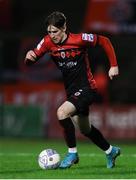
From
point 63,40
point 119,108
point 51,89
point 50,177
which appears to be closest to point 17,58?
point 51,89

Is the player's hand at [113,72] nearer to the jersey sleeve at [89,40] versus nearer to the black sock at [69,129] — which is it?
the jersey sleeve at [89,40]

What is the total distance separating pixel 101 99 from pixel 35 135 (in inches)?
71.0

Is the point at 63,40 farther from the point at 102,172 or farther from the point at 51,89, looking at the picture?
the point at 51,89

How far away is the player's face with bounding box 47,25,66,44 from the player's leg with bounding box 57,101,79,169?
85cm

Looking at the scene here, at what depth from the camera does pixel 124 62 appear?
71.1ft

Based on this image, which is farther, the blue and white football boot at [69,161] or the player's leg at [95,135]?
the player's leg at [95,135]

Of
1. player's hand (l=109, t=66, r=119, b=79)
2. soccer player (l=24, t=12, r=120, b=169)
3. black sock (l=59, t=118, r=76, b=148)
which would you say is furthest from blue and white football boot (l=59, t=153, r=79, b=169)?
player's hand (l=109, t=66, r=119, b=79)

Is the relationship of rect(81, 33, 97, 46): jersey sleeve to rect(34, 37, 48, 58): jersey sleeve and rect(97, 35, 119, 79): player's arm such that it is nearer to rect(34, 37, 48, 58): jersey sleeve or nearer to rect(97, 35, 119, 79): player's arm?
rect(97, 35, 119, 79): player's arm

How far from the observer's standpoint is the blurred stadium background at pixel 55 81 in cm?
2022

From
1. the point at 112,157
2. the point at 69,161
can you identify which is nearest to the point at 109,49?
the point at 112,157

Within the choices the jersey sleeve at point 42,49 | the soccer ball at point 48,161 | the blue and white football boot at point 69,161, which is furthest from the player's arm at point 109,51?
the soccer ball at point 48,161

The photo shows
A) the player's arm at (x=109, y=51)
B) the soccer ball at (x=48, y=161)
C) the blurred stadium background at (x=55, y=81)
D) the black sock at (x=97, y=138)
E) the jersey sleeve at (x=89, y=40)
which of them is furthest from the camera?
the blurred stadium background at (x=55, y=81)

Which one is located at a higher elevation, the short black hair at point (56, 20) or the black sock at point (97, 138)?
the short black hair at point (56, 20)

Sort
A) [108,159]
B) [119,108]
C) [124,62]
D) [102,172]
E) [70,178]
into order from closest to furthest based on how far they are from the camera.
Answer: [70,178] → [102,172] → [108,159] → [119,108] → [124,62]
